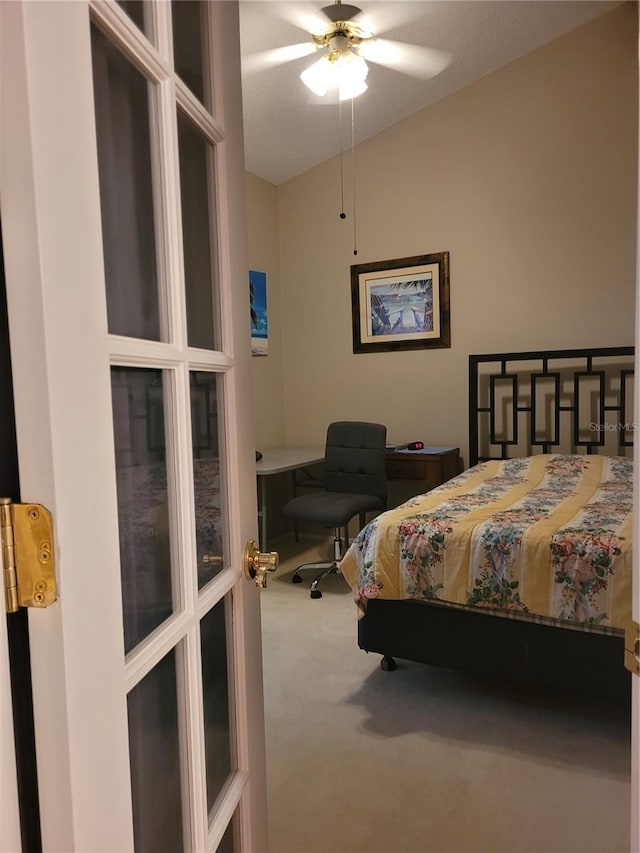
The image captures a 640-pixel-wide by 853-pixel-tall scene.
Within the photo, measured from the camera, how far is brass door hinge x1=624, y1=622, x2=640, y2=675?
67 centimetres

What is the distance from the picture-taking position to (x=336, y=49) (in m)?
2.72

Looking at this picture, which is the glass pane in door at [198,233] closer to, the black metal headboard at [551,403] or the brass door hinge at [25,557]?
the brass door hinge at [25,557]

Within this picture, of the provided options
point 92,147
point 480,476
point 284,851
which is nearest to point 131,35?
point 92,147

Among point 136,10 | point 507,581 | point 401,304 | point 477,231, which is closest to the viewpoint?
point 136,10

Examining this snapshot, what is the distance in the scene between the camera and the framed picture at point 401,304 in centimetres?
394

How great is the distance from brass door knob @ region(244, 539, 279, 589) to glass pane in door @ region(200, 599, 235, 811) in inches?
3.2

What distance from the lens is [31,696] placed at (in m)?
0.53

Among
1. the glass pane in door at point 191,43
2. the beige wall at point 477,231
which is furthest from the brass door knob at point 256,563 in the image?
the beige wall at point 477,231

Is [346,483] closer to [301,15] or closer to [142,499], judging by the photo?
[301,15]

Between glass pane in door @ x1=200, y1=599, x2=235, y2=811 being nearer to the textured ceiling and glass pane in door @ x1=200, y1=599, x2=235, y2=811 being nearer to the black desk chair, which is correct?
the black desk chair

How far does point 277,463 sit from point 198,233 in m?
2.79

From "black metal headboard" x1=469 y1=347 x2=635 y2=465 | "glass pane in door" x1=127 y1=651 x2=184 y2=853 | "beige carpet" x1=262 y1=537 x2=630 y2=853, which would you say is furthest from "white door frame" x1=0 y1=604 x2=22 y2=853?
"black metal headboard" x1=469 y1=347 x2=635 y2=465

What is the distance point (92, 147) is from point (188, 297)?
10.5 inches

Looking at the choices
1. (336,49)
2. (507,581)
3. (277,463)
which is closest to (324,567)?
(277,463)
